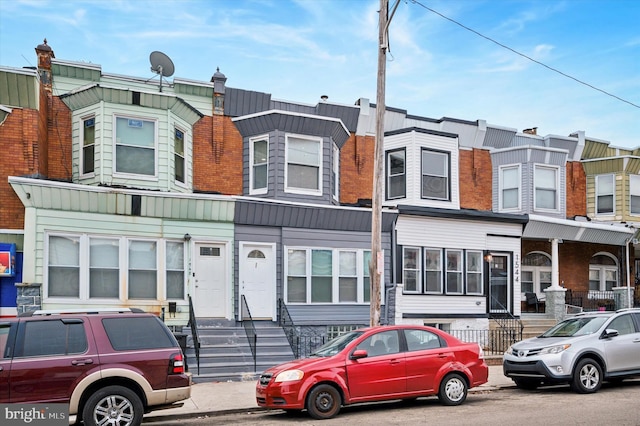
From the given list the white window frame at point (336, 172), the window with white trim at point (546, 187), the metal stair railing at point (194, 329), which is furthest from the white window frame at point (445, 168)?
the metal stair railing at point (194, 329)

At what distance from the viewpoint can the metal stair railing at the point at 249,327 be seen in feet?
54.7

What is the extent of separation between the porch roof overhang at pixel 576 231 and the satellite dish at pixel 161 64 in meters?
13.2

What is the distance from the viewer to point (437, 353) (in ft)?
40.7

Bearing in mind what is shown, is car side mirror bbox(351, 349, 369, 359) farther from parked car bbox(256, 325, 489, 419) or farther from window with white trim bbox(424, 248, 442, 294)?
window with white trim bbox(424, 248, 442, 294)

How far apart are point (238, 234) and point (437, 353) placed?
8.04m

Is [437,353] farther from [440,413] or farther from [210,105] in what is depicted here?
[210,105]

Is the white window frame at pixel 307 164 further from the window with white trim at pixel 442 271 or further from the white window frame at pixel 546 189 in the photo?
the white window frame at pixel 546 189

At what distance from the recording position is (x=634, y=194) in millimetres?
27516

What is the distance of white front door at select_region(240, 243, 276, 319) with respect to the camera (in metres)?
18.9

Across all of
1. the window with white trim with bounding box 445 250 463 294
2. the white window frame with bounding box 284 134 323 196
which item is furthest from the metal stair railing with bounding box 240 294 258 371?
the window with white trim with bounding box 445 250 463 294

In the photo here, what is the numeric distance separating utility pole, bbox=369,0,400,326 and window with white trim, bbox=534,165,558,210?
12810 millimetres

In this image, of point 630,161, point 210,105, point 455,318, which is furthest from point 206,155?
point 630,161

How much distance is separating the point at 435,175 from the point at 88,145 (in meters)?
11.3

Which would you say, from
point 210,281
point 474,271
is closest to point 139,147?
point 210,281
